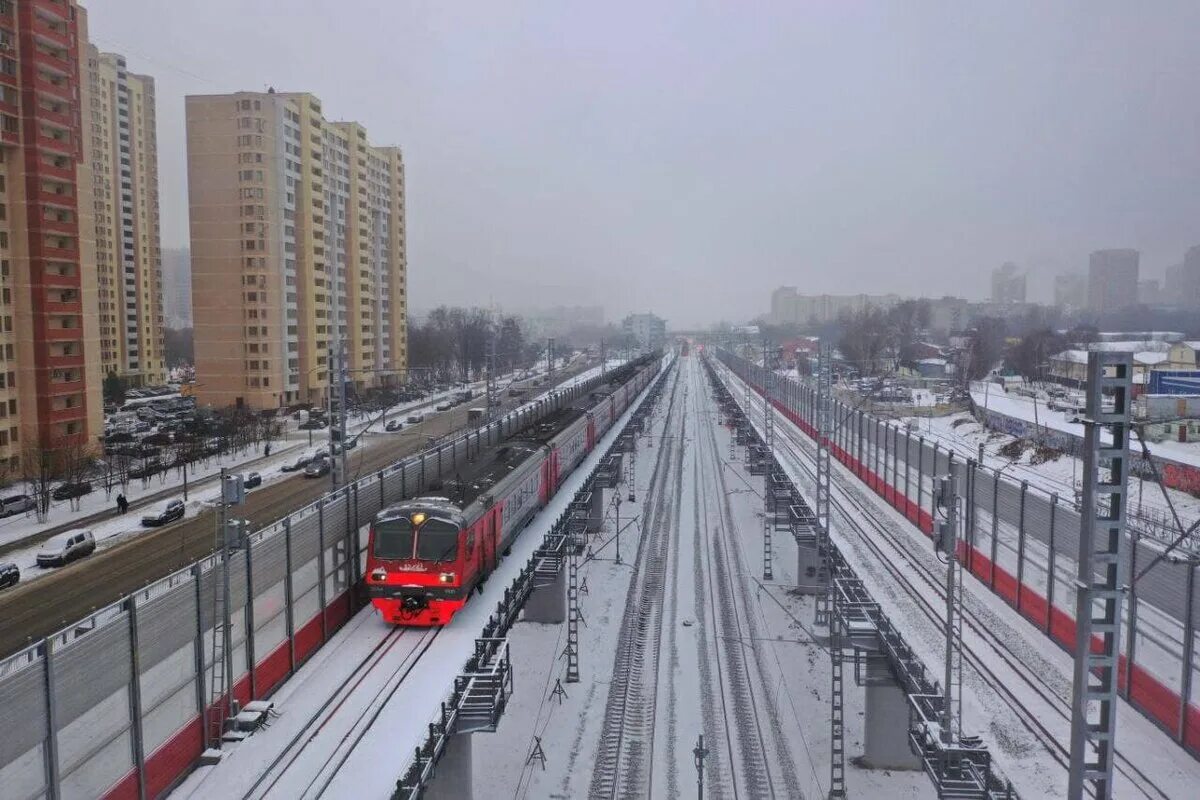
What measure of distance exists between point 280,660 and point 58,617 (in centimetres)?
805

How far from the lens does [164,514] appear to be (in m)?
26.0

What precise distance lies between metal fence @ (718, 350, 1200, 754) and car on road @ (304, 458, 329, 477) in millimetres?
21974

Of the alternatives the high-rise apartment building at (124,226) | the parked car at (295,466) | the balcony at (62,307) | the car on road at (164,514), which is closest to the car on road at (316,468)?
the parked car at (295,466)

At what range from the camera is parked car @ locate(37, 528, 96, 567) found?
21.3m

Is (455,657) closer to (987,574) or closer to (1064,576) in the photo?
(1064,576)

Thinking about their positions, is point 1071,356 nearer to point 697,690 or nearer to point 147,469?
point 697,690

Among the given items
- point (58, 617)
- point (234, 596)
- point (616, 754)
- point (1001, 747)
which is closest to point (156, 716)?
point (234, 596)

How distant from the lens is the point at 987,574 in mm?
19734

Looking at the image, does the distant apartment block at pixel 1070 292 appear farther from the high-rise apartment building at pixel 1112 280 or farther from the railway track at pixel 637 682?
the railway track at pixel 637 682

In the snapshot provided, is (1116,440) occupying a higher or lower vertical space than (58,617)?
higher

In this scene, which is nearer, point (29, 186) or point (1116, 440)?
point (1116, 440)

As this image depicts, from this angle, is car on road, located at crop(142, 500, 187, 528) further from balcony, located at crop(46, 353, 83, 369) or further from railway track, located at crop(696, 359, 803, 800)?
railway track, located at crop(696, 359, 803, 800)

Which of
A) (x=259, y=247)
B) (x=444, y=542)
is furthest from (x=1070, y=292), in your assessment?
(x=259, y=247)

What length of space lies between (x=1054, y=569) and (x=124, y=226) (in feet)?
Answer: 244
